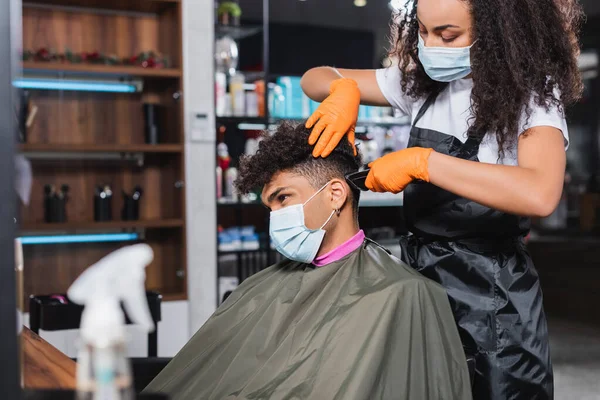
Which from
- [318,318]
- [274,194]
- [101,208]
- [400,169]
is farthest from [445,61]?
[101,208]

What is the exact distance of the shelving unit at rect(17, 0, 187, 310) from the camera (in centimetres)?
426

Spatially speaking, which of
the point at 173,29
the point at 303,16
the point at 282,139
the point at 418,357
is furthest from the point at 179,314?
the point at 418,357

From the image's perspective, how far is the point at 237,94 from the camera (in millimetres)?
4543

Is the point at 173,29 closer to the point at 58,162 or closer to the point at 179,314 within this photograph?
the point at 58,162

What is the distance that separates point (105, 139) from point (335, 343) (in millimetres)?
3399

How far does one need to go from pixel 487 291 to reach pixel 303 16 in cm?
364

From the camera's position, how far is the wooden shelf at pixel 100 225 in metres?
4.19

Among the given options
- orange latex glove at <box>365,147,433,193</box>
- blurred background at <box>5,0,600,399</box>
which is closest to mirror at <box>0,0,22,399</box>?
orange latex glove at <box>365,147,433,193</box>

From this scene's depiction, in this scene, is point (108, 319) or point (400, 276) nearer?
point (108, 319)

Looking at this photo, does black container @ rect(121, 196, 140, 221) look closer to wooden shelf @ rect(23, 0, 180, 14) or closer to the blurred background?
the blurred background

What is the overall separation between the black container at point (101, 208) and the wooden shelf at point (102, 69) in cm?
78

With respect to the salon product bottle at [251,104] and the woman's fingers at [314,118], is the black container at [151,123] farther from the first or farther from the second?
the woman's fingers at [314,118]

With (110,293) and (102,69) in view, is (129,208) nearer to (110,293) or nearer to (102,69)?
(102,69)

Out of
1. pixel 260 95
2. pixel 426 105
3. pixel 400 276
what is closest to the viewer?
pixel 400 276
